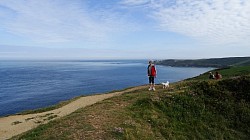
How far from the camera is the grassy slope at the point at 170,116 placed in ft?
45.3

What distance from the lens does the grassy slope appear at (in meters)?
13.8

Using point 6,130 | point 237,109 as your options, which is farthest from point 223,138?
point 6,130

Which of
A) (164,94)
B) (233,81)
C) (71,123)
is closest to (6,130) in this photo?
(71,123)

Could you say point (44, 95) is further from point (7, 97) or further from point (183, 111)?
point (183, 111)

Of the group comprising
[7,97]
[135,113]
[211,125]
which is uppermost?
[135,113]

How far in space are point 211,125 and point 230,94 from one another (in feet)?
15.4

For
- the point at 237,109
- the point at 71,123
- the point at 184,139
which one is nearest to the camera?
the point at 71,123

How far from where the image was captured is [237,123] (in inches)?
771

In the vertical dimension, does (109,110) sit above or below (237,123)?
above

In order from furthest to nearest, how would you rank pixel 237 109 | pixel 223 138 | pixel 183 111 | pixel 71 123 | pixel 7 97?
1. pixel 7 97
2. pixel 237 109
3. pixel 183 111
4. pixel 223 138
5. pixel 71 123

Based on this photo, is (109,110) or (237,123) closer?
(109,110)

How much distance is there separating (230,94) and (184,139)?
8116mm

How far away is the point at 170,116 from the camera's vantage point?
18.3 metres

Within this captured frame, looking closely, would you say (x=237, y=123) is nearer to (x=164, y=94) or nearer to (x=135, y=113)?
(x=164, y=94)
